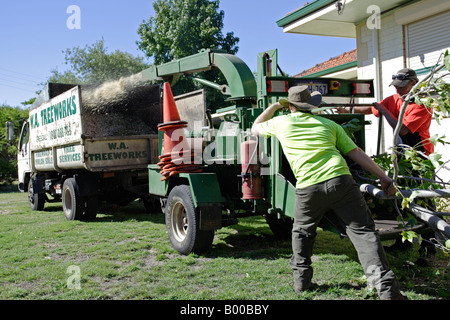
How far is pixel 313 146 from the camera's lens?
3.96 meters

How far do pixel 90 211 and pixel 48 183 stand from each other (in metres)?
2.40

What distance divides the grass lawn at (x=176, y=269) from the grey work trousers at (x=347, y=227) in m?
0.37

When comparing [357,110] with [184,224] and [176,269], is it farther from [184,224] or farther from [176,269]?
[176,269]

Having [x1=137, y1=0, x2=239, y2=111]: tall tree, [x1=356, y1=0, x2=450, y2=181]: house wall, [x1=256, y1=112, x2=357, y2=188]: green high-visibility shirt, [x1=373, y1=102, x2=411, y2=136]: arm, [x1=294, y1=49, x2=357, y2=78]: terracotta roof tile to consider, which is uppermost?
[x1=137, y1=0, x2=239, y2=111]: tall tree

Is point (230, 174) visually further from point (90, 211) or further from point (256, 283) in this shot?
point (90, 211)

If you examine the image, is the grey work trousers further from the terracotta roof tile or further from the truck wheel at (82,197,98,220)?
the terracotta roof tile

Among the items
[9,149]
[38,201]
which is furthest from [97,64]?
[38,201]

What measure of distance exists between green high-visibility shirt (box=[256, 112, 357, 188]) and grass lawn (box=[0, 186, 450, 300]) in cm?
116

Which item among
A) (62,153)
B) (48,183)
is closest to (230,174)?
(62,153)

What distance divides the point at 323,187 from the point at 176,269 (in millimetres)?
2209

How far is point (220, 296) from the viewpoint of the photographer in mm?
4160

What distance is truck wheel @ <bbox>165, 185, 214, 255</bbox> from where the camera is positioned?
5.57 meters

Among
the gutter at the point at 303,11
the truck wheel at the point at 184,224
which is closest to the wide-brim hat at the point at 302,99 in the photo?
the truck wheel at the point at 184,224

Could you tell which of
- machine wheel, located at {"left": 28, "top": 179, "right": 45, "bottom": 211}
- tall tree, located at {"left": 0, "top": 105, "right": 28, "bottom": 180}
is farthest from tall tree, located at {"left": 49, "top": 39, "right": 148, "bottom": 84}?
machine wheel, located at {"left": 28, "top": 179, "right": 45, "bottom": 211}
